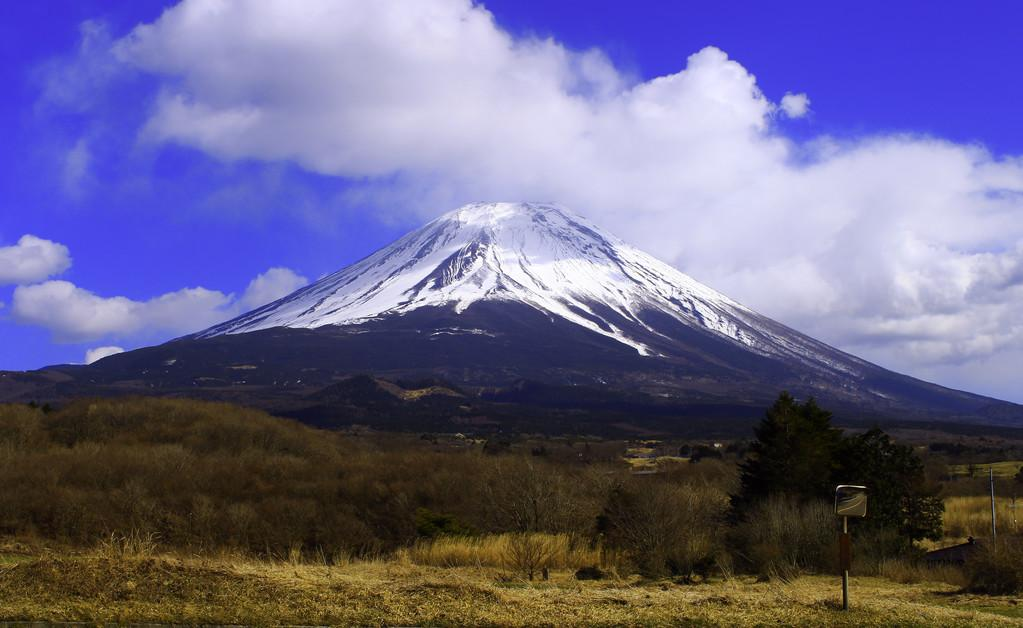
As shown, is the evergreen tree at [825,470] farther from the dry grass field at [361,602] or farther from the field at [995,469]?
the field at [995,469]

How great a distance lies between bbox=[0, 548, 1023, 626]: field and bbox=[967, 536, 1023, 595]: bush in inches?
75.9

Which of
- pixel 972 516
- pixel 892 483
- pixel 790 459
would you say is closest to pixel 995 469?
pixel 972 516

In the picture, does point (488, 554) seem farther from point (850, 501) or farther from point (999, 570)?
point (999, 570)

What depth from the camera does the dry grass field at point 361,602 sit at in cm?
1101

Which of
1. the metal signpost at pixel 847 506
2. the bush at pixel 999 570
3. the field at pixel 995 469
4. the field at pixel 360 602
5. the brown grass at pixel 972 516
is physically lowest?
the field at pixel 995 469

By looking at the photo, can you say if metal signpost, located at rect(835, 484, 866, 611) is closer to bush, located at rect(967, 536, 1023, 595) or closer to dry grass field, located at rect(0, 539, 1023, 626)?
dry grass field, located at rect(0, 539, 1023, 626)

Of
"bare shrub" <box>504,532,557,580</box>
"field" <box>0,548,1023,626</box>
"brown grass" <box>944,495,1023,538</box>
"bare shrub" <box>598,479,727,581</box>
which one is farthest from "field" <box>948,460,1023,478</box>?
"field" <box>0,548,1023,626</box>

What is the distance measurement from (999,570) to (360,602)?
1134 cm

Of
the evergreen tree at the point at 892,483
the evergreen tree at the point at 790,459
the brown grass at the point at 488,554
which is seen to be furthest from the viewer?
the evergreen tree at the point at 790,459

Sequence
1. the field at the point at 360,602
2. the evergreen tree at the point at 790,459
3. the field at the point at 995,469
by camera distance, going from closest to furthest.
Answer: the field at the point at 360,602 < the evergreen tree at the point at 790,459 < the field at the point at 995,469

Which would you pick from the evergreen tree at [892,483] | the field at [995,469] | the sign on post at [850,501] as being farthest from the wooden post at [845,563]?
the field at [995,469]

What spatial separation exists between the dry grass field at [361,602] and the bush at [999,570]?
5.34ft

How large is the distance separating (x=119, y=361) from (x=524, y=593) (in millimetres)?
198741

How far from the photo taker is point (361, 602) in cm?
1183
